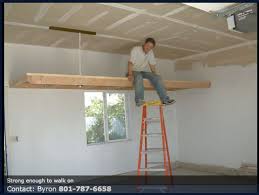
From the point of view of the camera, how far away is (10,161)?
17.0 feet

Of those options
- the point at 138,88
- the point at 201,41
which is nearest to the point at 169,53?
the point at 201,41

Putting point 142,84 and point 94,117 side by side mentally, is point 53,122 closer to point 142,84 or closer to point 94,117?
point 94,117

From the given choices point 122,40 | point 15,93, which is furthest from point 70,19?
point 15,93

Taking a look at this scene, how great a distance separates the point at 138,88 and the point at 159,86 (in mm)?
470

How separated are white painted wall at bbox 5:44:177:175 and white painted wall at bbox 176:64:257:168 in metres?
1.76

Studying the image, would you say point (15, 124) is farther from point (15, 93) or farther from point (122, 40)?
point (122, 40)

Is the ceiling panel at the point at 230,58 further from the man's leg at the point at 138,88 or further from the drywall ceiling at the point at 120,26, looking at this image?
the man's leg at the point at 138,88

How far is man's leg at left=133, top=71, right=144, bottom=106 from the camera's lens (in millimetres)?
5016

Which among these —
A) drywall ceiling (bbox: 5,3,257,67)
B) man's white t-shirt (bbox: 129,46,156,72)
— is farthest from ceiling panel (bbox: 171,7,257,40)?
man's white t-shirt (bbox: 129,46,156,72)

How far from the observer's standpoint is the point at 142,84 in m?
5.11

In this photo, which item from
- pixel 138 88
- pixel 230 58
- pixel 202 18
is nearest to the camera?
pixel 202 18

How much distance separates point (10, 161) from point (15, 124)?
652mm

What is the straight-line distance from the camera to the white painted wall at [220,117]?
6184 mm

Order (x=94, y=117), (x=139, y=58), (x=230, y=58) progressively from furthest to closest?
(x=230, y=58)
(x=94, y=117)
(x=139, y=58)
